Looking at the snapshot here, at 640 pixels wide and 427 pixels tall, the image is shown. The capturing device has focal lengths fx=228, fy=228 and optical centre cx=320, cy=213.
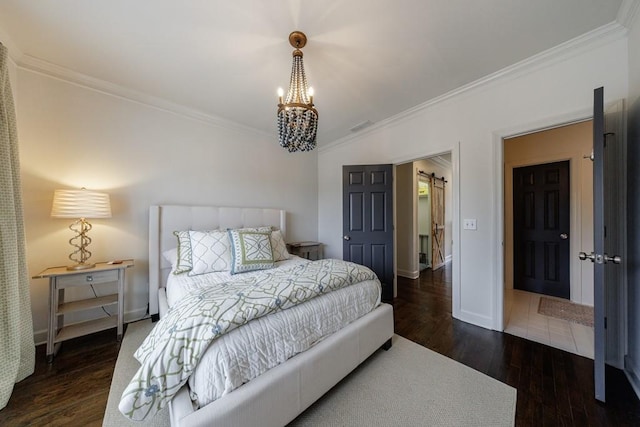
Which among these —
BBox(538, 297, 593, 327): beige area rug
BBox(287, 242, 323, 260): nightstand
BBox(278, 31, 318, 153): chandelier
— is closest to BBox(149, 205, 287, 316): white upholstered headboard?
BBox(287, 242, 323, 260): nightstand

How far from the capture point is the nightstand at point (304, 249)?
383 centimetres

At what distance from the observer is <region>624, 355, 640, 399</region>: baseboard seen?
5.02ft

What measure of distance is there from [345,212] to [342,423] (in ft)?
8.43

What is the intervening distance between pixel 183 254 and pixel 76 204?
961 mm

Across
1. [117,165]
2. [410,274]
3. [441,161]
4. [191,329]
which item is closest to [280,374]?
[191,329]

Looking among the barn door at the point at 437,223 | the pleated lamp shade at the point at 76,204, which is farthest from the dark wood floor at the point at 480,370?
the barn door at the point at 437,223

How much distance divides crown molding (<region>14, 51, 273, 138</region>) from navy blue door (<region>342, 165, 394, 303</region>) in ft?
6.44

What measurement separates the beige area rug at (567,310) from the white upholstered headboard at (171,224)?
4058 mm

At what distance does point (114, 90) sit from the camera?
2.51 meters

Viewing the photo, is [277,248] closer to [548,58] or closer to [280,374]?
[280,374]

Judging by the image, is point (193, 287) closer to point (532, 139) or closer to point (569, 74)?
point (569, 74)

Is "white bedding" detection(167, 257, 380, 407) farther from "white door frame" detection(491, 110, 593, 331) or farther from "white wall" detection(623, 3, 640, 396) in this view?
"white wall" detection(623, 3, 640, 396)

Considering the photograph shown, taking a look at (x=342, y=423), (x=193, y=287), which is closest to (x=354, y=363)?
(x=342, y=423)

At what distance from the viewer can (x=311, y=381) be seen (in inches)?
54.3
